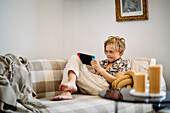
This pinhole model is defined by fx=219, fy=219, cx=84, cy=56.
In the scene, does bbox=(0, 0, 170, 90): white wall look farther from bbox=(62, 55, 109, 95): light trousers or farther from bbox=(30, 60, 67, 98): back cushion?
bbox=(62, 55, 109, 95): light trousers

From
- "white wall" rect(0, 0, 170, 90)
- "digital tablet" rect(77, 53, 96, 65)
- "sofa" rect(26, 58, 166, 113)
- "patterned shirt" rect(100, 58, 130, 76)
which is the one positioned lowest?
"sofa" rect(26, 58, 166, 113)

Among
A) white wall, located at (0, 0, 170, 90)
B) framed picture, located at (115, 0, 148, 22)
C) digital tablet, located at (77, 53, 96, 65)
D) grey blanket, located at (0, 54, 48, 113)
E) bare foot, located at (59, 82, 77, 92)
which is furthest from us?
framed picture, located at (115, 0, 148, 22)

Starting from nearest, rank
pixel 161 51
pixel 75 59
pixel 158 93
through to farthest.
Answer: pixel 158 93, pixel 75 59, pixel 161 51

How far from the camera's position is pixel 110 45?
2.40m

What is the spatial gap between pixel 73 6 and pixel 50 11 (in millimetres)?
373

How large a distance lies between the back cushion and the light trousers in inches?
7.0

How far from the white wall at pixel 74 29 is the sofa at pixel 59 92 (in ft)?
1.46

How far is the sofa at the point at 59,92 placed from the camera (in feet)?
Answer: 5.71

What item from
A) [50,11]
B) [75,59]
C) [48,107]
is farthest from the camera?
[50,11]

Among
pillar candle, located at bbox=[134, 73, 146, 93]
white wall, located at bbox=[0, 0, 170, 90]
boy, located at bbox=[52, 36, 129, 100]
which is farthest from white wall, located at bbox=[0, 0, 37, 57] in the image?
pillar candle, located at bbox=[134, 73, 146, 93]

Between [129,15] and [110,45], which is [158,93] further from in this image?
[129,15]

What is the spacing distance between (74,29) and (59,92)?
1239mm

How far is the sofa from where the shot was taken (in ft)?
5.71

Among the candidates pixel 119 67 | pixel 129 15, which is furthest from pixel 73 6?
pixel 119 67
